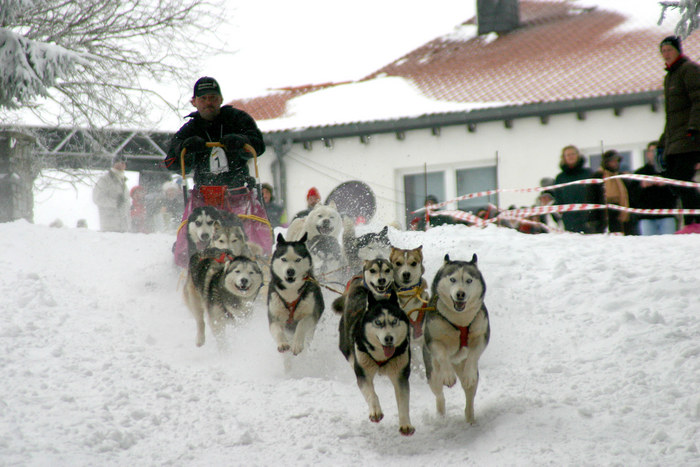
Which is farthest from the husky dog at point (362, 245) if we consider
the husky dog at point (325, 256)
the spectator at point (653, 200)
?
the spectator at point (653, 200)

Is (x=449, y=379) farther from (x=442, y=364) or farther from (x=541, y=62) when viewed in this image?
(x=541, y=62)

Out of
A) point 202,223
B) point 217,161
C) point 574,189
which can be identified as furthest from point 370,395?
point 574,189

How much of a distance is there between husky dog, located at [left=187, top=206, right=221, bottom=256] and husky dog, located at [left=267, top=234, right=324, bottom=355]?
4.27 feet

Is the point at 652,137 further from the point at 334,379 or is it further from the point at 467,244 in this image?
the point at 334,379

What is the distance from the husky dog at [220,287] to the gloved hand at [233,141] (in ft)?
3.31

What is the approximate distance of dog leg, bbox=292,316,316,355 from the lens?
522 cm

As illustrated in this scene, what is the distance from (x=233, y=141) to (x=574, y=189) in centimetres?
470

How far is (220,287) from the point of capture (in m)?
5.94

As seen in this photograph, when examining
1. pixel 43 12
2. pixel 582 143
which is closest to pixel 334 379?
pixel 582 143

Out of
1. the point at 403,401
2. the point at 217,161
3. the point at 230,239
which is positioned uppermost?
the point at 217,161

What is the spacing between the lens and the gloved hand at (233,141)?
667 centimetres

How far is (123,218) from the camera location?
1393 cm

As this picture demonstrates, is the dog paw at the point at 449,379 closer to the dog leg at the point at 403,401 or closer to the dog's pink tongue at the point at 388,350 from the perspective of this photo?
the dog leg at the point at 403,401

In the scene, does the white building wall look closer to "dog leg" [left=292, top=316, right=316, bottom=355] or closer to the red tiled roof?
the red tiled roof
